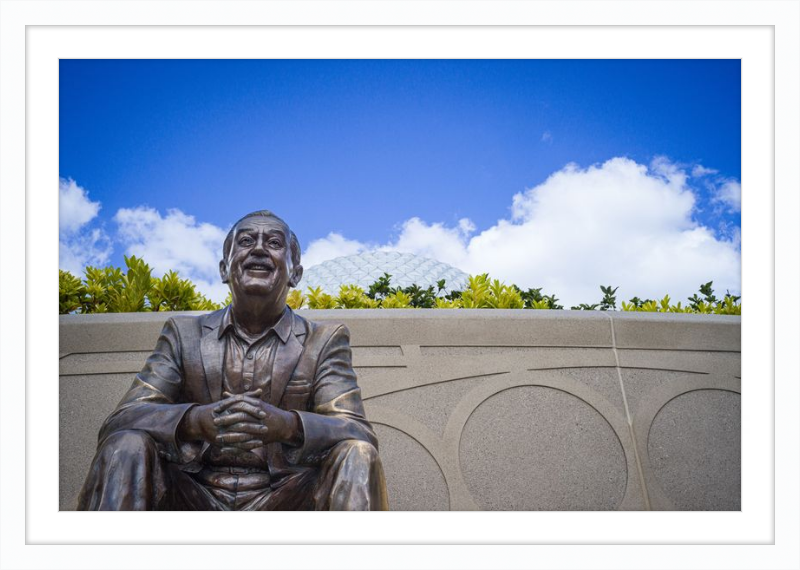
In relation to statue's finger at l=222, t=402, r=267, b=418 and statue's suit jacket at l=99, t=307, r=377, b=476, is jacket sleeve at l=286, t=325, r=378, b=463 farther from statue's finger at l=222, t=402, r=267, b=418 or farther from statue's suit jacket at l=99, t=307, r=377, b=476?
statue's finger at l=222, t=402, r=267, b=418

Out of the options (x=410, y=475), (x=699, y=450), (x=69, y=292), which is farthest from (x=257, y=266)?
(x=699, y=450)

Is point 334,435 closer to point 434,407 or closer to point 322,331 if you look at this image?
point 322,331

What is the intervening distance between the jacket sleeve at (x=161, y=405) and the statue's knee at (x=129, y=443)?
4cm

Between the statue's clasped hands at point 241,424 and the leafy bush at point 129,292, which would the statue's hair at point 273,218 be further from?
the leafy bush at point 129,292

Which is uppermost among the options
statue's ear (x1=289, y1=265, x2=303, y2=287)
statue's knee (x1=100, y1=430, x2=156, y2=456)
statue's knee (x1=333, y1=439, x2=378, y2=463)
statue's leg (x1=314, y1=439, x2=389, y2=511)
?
statue's ear (x1=289, y1=265, x2=303, y2=287)

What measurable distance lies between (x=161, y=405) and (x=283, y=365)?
487 millimetres

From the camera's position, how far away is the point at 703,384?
549 centimetres

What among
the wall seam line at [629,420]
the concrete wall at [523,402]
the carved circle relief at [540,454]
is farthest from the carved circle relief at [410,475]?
the wall seam line at [629,420]

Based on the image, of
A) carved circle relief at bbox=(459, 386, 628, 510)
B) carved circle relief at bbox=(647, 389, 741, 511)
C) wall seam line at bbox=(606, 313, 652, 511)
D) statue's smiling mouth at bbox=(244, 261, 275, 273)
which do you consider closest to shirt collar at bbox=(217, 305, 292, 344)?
statue's smiling mouth at bbox=(244, 261, 275, 273)

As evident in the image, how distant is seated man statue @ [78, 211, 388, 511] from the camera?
8.13 feet

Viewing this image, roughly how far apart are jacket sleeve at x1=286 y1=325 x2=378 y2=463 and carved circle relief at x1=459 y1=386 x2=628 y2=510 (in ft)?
8.34

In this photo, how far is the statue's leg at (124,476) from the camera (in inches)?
94.5

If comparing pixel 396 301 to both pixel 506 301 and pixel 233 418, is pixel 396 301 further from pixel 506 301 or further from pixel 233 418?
pixel 233 418
